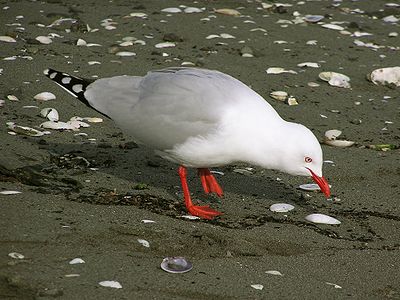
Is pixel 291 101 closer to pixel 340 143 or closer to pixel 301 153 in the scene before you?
pixel 340 143

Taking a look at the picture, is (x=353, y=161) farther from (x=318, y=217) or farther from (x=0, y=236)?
(x=0, y=236)

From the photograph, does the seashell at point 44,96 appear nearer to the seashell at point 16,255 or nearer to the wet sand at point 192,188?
the wet sand at point 192,188

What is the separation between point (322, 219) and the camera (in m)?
4.77

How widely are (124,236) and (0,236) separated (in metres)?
0.67

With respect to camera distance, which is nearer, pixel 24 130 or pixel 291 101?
pixel 24 130

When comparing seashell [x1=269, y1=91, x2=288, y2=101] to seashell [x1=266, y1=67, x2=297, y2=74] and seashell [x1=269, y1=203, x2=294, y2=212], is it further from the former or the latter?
seashell [x1=269, y1=203, x2=294, y2=212]

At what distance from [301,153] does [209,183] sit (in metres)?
0.79

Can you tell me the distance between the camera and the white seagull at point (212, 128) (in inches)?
183

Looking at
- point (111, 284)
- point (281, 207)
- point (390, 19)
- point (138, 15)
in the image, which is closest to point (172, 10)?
point (138, 15)

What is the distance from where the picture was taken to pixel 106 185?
4984 mm

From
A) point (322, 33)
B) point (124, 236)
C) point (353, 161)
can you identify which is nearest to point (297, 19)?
point (322, 33)

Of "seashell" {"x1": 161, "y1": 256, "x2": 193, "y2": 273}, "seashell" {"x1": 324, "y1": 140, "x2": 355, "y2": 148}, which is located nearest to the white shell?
"seashell" {"x1": 324, "y1": 140, "x2": 355, "y2": 148}

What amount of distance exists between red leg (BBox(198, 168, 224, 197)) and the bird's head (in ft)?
1.86

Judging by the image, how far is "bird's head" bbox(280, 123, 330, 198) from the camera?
15.4 ft
